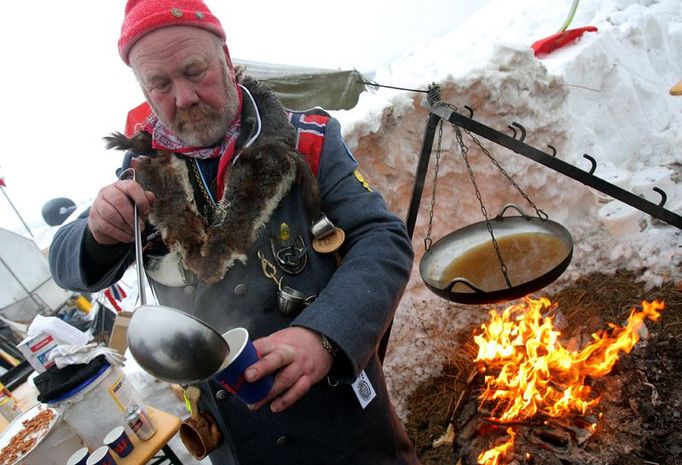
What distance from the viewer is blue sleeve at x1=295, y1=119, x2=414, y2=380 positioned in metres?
1.22

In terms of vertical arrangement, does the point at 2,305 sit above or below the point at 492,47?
below

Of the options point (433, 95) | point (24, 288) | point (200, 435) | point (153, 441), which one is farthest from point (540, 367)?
point (24, 288)

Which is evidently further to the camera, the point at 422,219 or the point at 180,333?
the point at 422,219

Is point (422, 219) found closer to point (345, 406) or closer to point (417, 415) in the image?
point (417, 415)

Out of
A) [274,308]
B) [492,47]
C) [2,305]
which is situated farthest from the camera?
[2,305]

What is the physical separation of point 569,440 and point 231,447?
2169mm

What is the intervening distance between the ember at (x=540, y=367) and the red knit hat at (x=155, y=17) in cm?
297

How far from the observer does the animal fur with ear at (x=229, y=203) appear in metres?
1.49

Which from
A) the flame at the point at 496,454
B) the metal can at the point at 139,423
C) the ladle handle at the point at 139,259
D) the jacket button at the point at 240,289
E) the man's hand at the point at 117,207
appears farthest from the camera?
the flame at the point at 496,454

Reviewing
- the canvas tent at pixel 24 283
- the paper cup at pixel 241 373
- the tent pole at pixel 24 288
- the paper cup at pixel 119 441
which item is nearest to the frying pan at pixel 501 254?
the paper cup at pixel 241 373

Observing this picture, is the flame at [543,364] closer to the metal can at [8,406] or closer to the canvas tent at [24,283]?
the metal can at [8,406]

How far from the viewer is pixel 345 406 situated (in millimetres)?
1587

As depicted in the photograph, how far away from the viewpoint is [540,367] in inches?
114

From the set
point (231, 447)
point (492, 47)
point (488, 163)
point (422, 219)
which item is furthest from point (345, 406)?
point (492, 47)
